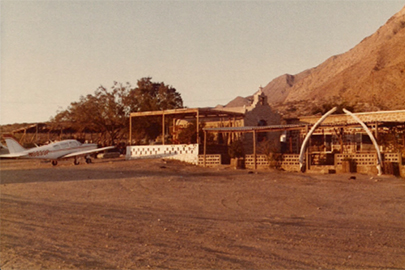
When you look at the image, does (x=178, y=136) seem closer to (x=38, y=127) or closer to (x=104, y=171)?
(x=104, y=171)

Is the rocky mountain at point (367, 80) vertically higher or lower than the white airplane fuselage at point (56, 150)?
higher

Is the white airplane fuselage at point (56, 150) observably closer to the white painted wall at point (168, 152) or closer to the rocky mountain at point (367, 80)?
the white painted wall at point (168, 152)

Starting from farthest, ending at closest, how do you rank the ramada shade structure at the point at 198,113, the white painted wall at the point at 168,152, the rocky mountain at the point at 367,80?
the rocky mountain at the point at 367,80
the white painted wall at the point at 168,152
the ramada shade structure at the point at 198,113

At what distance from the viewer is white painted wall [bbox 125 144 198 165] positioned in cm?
2622

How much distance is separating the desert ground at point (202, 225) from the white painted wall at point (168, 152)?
969 centimetres

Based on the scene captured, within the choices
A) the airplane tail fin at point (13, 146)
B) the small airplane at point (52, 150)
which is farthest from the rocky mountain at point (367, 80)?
the airplane tail fin at point (13, 146)

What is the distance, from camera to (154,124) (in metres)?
39.3

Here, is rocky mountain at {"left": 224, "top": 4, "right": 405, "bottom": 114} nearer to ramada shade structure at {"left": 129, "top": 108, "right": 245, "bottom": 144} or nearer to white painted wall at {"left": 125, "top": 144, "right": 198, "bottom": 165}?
ramada shade structure at {"left": 129, "top": 108, "right": 245, "bottom": 144}

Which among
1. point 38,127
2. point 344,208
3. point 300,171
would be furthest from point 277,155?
point 38,127

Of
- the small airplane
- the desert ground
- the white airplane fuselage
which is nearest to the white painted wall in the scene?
the small airplane

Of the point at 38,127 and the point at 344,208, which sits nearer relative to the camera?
the point at 344,208

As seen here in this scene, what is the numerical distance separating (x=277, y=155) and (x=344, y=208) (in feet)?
39.5

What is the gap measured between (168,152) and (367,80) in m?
52.2

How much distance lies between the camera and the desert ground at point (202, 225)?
629 centimetres
